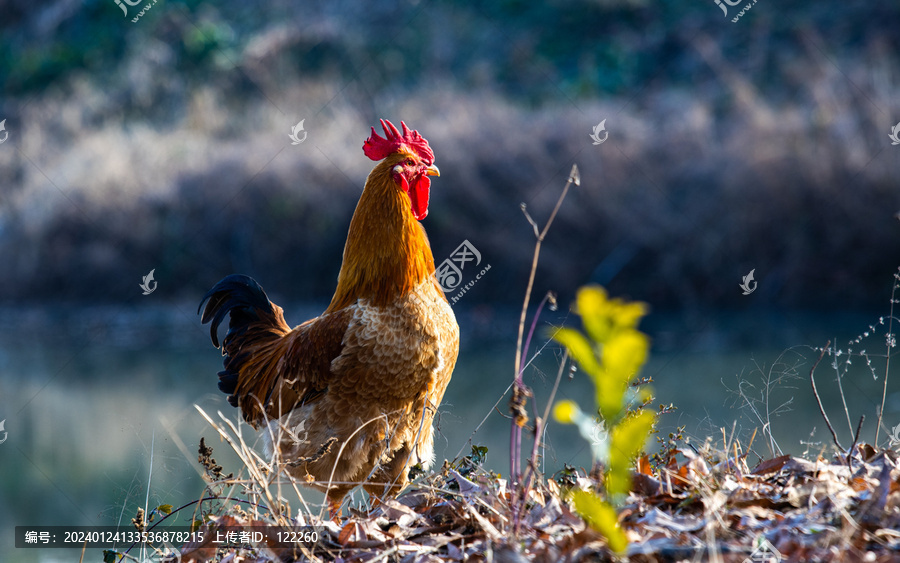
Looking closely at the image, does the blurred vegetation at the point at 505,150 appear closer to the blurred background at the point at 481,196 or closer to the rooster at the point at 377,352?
the blurred background at the point at 481,196

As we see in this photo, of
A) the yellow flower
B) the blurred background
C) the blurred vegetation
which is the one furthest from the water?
the yellow flower

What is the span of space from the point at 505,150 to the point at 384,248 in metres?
10.1

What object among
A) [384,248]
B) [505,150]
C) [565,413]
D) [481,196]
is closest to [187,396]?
[384,248]

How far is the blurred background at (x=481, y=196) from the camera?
7703 mm

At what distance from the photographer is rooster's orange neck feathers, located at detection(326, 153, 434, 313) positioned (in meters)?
3.73

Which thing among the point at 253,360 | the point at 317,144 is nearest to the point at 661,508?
the point at 253,360

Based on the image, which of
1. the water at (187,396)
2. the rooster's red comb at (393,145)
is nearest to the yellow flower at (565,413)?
the water at (187,396)

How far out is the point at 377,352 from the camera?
354 centimetres

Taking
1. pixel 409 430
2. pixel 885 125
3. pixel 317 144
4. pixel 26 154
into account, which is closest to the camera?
pixel 409 430

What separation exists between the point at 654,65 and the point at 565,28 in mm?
2980

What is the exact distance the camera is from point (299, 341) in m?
3.92

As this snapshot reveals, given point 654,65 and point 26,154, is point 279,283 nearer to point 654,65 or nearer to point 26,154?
point 26,154

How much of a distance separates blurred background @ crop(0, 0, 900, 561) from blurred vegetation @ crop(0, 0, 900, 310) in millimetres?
54

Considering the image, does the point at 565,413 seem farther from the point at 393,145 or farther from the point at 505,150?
the point at 505,150
